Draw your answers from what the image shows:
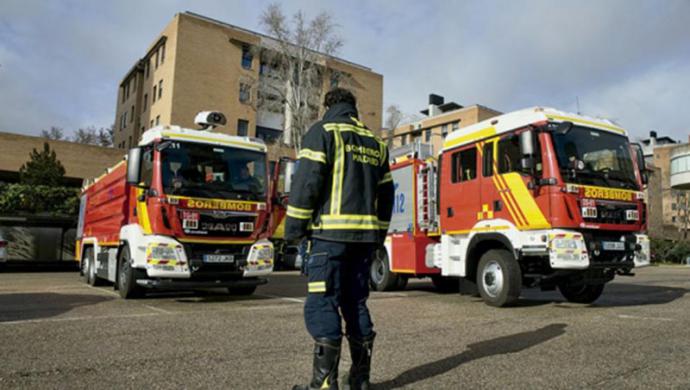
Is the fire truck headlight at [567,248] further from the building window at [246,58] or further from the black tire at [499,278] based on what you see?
the building window at [246,58]

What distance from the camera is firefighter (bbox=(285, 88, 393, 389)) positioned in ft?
10.7

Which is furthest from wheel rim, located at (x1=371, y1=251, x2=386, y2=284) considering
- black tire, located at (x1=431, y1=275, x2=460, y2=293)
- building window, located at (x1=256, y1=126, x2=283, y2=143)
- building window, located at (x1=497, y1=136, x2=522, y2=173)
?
building window, located at (x1=256, y1=126, x2=283, y2=143)

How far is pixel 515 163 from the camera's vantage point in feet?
25.6

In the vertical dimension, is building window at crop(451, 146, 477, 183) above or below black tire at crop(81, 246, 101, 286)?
above

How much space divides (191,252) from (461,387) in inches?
216

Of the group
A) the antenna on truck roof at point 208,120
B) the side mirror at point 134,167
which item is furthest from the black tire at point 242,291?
the antenna on truck roof at point 208,120

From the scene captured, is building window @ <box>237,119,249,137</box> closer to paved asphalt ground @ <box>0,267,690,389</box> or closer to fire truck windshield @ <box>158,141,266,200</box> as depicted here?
fire truck windshield @ <box>158,141,266,200</box>

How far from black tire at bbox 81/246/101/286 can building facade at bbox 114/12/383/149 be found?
20469 mm

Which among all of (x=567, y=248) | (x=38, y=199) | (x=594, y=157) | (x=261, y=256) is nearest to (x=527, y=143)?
(x=594, y=157)

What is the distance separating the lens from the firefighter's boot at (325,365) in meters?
3.12

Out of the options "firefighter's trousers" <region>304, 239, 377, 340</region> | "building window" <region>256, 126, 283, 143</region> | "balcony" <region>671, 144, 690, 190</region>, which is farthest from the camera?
"balcony" <region>671, 144, 690, 190</region>

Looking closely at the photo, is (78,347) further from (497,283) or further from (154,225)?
(497,283)

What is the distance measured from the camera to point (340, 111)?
3.62 meters

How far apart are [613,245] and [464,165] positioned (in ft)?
8.42
